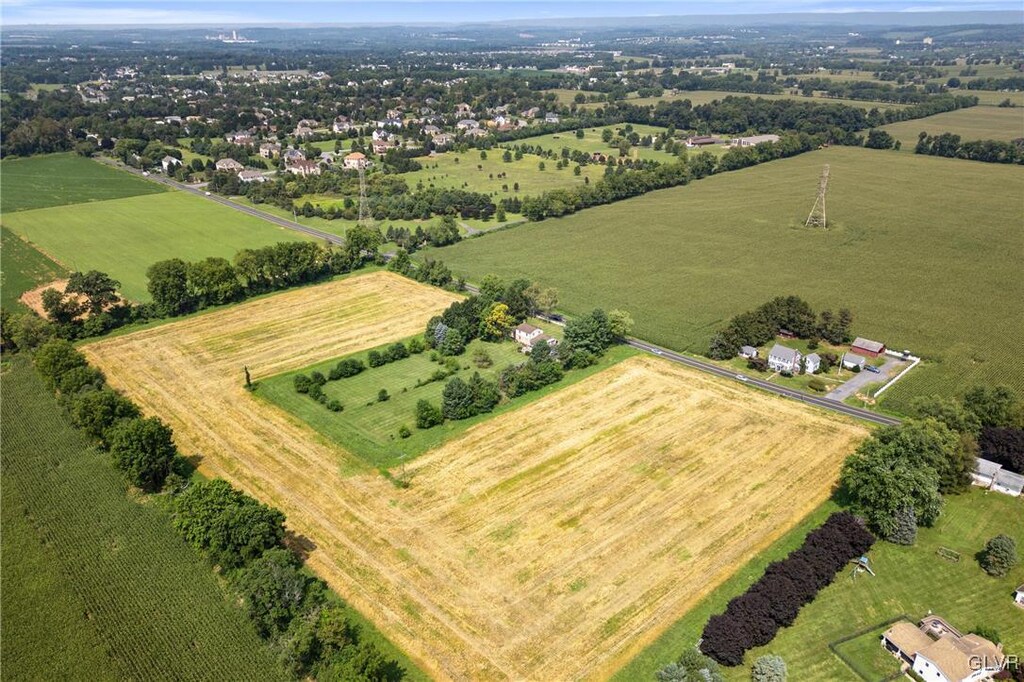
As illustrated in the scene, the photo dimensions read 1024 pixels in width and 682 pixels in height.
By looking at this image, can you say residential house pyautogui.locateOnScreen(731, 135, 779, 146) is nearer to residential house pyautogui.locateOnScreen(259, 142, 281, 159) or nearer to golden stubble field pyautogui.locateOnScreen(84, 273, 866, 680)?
residential house pyautogui.locateOnScreen(259, 142, 281, 159)

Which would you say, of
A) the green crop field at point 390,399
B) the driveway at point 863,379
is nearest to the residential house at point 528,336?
the green crop field at point 390,399

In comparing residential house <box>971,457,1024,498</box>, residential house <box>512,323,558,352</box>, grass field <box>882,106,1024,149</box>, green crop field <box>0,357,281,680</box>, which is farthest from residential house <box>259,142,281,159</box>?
grass field <box>882,106,1024,149</box>

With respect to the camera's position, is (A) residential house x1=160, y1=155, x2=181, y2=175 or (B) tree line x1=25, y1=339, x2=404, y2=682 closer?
(B) tree line x1=25, y1=339, x2=404, y2=682

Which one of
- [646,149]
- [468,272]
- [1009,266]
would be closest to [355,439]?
[468,272]

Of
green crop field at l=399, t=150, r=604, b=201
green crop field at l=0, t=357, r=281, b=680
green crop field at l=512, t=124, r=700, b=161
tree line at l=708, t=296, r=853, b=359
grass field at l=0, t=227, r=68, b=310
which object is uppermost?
green crop field at l=512, t=124, r=700, b=161

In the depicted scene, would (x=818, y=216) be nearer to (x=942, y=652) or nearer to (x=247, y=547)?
(x=942, y=652)

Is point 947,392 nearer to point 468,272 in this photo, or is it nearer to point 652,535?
point 652,535

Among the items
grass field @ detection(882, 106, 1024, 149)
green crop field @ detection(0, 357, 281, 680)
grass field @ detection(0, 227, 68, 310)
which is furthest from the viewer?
grass field @ detection(882, 106, 1024, 149)
